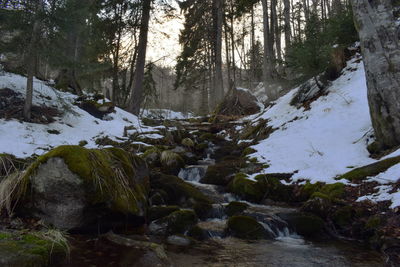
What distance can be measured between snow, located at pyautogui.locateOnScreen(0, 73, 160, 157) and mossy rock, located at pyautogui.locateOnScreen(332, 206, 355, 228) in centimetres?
487

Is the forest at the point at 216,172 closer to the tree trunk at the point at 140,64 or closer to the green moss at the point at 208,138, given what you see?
the green moss at the point at 208,138

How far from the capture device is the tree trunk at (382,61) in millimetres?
6273

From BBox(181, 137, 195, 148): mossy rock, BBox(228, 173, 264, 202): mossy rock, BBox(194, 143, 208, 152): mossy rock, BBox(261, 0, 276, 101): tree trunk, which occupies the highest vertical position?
BBox(261, 0, 276, 101): tree trunk

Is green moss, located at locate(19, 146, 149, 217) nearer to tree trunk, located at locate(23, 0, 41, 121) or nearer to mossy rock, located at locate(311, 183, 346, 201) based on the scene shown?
mossy rock, located at locate(311, 183, 346, 201)

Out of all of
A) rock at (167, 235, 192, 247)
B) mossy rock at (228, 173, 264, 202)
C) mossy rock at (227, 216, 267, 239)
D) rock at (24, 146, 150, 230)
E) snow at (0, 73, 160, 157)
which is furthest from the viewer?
snow at (0, 73, 160, 157)

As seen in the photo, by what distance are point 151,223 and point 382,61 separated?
19.3ft

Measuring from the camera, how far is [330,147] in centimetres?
813

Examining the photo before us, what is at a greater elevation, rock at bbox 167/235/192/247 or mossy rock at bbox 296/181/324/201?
mossy rock at bbox 296/181/324/201

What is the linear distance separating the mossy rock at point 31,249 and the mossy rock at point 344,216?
Answer: 180 inches

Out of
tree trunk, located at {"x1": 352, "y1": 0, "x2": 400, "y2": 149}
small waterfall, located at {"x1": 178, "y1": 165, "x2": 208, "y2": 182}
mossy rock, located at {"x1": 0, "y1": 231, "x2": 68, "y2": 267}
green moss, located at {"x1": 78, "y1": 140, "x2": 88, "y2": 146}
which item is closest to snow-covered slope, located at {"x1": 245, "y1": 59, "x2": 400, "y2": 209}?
tree trunk, located at {"x1": 352, "y1": 0, "x2": 400, "y2": 149}

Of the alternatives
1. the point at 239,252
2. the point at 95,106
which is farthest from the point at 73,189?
the point at 95,106

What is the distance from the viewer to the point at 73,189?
4.55 m

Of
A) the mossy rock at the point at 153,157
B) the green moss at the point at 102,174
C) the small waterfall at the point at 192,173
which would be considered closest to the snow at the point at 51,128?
the mossy rock at the point at 153,157

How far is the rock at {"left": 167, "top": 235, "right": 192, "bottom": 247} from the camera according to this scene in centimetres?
479
